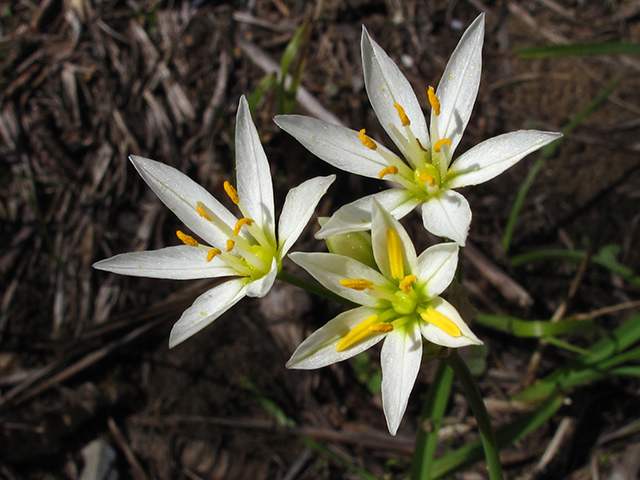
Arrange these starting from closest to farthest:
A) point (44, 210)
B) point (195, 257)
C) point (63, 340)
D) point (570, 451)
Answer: point (195, 257) → point (570, 451) → point (63, 340) → point (44, 210)

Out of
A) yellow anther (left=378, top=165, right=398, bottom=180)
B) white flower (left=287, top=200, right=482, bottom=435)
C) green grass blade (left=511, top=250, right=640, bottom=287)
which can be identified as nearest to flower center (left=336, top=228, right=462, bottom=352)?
white flower (left=287, top=200, right=482, bottom=435)

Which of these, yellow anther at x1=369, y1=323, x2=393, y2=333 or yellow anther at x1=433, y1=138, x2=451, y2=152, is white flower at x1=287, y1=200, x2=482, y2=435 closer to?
yellow anther at x1=369, y1=323, x2=393, y2=333

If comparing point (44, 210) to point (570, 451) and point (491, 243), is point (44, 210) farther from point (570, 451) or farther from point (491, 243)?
point (570, 451)

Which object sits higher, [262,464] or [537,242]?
[537,242]

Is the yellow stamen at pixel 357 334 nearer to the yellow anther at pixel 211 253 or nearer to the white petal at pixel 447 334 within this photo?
the white petal at pixel 447 334

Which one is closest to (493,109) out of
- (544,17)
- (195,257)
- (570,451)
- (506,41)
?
(506,41)

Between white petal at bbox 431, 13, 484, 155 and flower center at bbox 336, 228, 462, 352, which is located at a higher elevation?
white petal at bbox 431, 13, 484, 155
